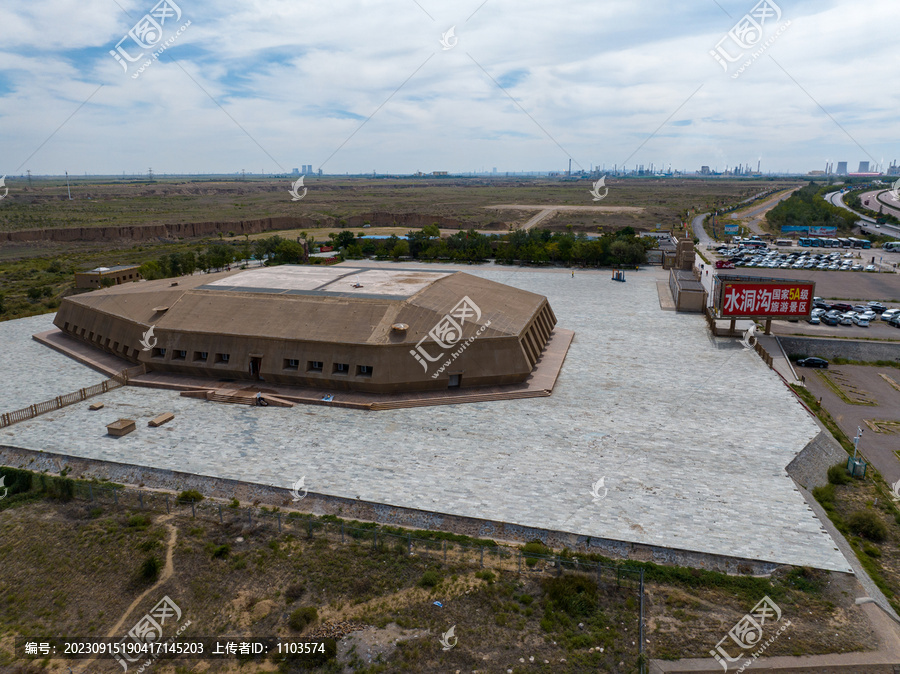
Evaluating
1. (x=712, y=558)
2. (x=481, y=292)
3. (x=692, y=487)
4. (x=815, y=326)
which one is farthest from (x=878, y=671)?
(x=815, y=326)

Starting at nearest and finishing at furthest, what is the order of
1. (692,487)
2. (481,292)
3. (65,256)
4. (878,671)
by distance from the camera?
(878,671) < (692,487) < (481,292) < (65,256)

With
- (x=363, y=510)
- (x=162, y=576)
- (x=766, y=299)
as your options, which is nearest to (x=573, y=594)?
(x=363, y=510)

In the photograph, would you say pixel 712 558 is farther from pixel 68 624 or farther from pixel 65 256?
pixel 65 256

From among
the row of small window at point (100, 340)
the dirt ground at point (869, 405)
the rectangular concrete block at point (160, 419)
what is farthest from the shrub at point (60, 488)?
the dirt ground at point (869, 405)

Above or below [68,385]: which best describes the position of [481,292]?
above

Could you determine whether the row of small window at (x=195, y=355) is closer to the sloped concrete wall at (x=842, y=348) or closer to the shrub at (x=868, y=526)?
the shrub at (x=868, y=526)

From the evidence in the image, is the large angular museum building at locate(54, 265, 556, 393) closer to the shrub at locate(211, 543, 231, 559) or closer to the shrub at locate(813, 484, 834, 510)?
the shrub at locate(211, 543, 231, 559)

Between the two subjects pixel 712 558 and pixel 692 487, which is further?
pixel 692 487

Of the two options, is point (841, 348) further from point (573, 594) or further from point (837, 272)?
point (837, 272)
